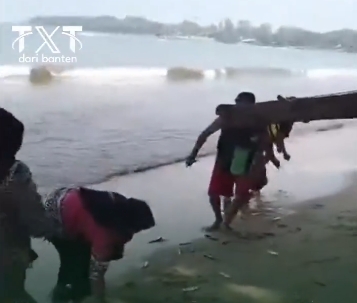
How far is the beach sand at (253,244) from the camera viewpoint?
2.98ft

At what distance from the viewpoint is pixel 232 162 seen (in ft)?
3.05

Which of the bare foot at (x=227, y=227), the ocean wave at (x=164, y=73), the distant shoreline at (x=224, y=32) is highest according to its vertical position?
the distant shoreline at (x=224, y=32)

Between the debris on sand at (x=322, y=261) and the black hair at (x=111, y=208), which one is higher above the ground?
the black hair at (x=111, y=208)

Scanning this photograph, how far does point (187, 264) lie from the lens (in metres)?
0.92

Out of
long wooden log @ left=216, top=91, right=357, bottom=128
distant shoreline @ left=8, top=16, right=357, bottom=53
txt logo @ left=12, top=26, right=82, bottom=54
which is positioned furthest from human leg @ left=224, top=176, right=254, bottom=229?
txt logo @ left=12, top=26, right=82, bottom=54

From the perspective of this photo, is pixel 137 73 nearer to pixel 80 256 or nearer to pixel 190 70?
pixel 190 70

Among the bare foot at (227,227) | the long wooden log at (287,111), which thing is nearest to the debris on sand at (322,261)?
the bare foot at (227,227)

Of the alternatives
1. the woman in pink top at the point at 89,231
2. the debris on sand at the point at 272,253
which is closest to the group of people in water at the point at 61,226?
the woman in pink top at the point at 89,231

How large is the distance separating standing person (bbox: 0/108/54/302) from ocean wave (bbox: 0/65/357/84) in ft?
0.38

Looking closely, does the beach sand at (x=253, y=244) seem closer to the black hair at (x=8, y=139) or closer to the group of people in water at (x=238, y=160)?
the group of people in water at (x=238, y=160)

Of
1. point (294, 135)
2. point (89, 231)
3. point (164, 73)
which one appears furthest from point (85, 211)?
point (294, 135)

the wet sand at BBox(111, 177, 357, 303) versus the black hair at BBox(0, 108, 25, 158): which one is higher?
the black hair at BBox(0, 108, 25, 158)

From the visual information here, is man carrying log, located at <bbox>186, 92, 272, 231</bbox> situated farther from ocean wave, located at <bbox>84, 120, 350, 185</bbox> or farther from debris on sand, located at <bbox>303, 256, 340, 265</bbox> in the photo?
debris on sand, located at <bbox>303, 256, 340, 265</bbox>

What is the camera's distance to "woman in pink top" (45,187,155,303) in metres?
0.89
